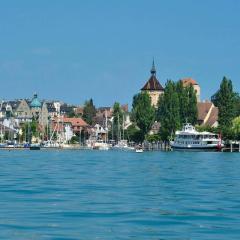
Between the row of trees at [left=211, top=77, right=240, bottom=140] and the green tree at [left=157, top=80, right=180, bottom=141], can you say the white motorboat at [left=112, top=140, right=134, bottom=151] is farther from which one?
the row of trees at [left=211, top=77, right=240, bottom=140]

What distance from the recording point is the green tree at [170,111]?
140625 millimetres

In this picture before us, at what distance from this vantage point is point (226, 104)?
441 ft

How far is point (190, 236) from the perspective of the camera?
72.4 feet

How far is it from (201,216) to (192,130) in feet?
377

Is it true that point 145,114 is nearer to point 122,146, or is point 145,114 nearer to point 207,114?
point 122,146

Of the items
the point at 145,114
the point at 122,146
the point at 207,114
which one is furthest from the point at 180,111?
the point at 207,114

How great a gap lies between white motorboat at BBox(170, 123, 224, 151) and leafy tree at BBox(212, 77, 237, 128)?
4.66m

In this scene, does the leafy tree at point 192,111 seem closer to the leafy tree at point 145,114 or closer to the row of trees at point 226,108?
the row of trees at point 226,108

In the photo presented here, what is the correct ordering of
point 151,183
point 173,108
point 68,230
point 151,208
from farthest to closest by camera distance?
point 173,108 < point 151,183 < point 151,208 < point 68,230

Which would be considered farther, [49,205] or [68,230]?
[49,205]

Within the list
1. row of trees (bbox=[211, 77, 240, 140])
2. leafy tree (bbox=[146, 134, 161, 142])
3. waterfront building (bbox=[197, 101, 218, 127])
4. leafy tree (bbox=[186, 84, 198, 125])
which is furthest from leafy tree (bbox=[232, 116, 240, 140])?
waterfront building (bbox=[197, 101, 218, 127])

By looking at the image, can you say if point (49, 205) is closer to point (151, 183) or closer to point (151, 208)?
point (151, 208)

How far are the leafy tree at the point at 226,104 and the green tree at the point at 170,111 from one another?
806cm

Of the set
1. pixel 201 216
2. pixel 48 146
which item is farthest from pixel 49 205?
pixel 48 146
